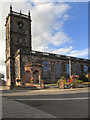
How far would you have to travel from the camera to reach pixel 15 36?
4462 cm

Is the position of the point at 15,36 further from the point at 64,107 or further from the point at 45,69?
the point at 64,107

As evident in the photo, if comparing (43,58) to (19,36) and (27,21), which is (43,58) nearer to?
(19,36)

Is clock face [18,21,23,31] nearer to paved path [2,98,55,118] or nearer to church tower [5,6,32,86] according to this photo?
church tower [5,6,32,86]

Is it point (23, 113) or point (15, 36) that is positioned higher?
point (15, 36)

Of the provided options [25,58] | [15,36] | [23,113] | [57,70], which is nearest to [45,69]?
[57,70]

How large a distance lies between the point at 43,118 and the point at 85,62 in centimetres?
5196

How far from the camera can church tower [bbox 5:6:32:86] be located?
4269cm

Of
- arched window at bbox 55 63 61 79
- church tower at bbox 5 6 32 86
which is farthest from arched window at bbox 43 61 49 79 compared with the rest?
church tower at bbox 5 6 32 86

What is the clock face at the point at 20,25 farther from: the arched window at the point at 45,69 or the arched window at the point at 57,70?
the arched window at the point at 57,70

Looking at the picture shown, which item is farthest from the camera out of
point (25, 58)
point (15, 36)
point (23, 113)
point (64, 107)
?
point (15, 36)

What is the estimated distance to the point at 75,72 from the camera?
49375mm

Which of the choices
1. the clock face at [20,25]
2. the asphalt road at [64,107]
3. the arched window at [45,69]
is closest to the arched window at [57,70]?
the arched window at [45,69]

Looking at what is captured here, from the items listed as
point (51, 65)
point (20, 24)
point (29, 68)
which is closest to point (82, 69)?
point (51, 65)

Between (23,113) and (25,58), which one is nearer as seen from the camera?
(23,113)
